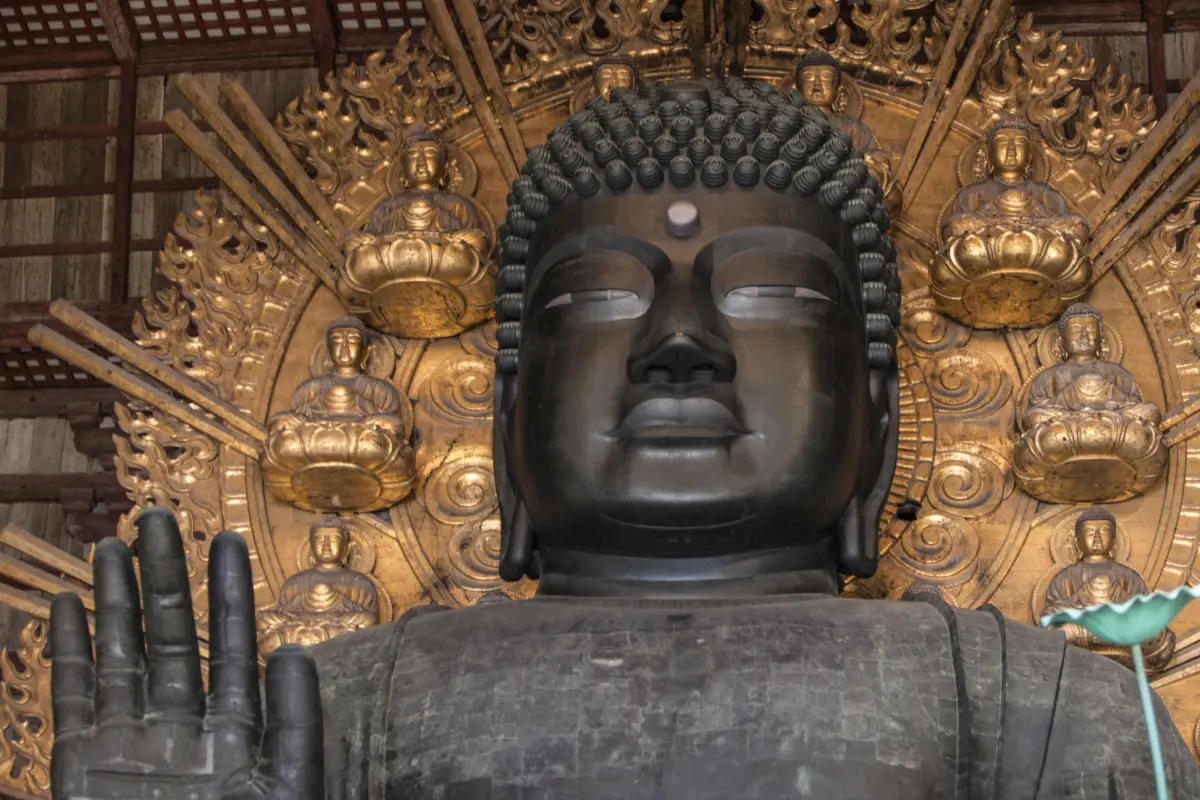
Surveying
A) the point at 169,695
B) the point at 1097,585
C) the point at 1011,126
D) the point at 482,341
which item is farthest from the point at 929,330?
the point at 169,695

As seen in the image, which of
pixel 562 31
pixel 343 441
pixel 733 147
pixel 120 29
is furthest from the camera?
pixel 120 29

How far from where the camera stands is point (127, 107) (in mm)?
6457

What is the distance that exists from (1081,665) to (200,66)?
11.8 feet

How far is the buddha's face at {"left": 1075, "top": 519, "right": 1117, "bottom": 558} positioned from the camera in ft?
15.9

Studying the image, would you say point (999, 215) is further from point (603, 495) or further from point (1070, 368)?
point (603, 495)

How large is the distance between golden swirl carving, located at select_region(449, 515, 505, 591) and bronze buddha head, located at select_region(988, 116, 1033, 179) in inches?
59.5

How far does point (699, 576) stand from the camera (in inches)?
171

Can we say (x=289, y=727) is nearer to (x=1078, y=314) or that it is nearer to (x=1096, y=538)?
(x=1096, y=538)

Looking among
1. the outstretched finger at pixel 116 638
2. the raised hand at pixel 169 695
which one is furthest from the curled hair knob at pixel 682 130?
the outstretched finger at pixel 116 638

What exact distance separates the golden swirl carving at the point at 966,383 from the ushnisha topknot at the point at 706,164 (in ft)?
1.29

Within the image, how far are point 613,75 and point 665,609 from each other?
1661mm

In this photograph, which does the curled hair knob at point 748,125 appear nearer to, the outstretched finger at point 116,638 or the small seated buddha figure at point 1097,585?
the small seated buddha figure at point 1097,585

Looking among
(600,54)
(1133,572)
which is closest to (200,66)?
(600,54)

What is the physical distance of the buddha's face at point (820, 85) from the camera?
529cm
